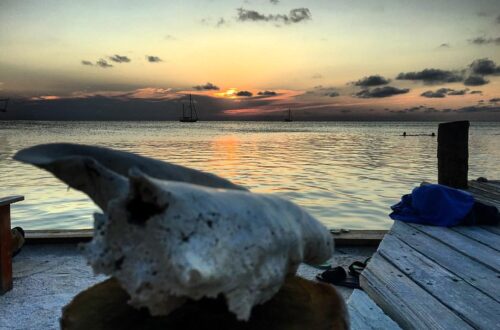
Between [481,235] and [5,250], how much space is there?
227 inches

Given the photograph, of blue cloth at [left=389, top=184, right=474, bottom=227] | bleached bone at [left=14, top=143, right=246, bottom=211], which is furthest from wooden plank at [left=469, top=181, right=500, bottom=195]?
bleached bone at [left=14, top=143, right=246, bottom=211]

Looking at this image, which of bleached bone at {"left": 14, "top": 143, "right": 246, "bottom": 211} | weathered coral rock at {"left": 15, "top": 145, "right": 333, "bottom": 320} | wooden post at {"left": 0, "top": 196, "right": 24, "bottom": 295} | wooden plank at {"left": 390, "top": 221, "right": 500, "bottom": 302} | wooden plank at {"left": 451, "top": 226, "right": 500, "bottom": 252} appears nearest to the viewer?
weathered coral rock at {"left": 15, "top": 145, "right": 333, "bottom": 320}

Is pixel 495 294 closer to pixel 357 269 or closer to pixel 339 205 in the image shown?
pixel 357 269

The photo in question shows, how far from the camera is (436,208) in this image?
5.86 m

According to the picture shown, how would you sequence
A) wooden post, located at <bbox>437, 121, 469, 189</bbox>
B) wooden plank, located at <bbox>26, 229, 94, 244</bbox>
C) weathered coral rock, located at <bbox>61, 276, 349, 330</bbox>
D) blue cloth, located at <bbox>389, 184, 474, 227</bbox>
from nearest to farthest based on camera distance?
weathered coral rock, located at <bbox>61, 276, 349, 330</bbox>
blue cloth, located at <bbox>389, 184, 474, 227</bbox>
wooden plank, located at <bbox>26, 229, 94, 244</bbox>
wooden post, located at <bbox>437, 121, 469, 189</bbox>

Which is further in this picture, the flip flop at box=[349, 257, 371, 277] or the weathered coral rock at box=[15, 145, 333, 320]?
the flip flop at box=[349, 257, 371, 277]

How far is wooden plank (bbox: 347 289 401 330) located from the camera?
4160 mm

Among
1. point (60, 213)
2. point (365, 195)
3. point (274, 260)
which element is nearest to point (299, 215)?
point (274, 260)

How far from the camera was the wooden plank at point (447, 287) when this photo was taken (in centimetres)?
307

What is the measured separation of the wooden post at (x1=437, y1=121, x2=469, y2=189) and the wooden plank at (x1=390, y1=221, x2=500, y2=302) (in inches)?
138

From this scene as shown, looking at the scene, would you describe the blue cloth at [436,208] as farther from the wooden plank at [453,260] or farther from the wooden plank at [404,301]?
the wooden plank at [404,301]

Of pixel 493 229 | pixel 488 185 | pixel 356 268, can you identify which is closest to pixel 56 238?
pixel 356 268

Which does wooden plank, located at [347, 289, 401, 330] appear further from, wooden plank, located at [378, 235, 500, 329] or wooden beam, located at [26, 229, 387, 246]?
wooden beam, located at [26, 229, 387, 246]

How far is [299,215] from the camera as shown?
153 cm
